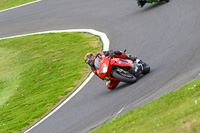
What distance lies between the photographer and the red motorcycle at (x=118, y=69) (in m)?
11.9

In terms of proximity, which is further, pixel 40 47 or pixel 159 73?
pixel 40 47

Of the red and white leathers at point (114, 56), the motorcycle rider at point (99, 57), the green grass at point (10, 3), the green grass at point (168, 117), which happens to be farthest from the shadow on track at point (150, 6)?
the green grass at point (168, 117)

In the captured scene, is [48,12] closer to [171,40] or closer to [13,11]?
[13,11]

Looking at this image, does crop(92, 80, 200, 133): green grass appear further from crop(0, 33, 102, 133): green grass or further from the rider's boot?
the rider's boot

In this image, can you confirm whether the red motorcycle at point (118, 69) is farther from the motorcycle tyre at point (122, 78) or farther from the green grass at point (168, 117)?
the green grass at point (168, 117)

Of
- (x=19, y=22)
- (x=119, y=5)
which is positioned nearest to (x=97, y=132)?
(x=119, y=5)

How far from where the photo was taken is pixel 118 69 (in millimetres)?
11930

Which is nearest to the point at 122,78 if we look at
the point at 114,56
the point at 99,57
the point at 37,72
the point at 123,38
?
the point at 114,56

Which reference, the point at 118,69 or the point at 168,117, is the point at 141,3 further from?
the point at 168,117

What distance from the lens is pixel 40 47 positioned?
2152 centimetres

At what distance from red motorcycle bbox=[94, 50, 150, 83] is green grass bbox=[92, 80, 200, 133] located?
3224 millimetres

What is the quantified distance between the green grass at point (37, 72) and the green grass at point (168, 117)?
5.91 meters

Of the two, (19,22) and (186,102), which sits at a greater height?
(186,102)

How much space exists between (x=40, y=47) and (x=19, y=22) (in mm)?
5548
